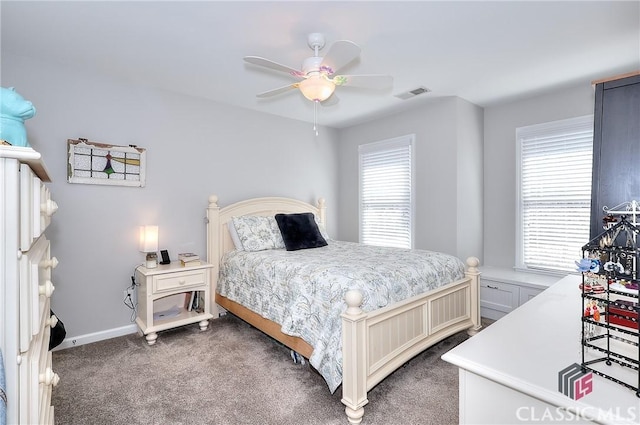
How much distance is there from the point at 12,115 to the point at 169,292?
84.4 inches

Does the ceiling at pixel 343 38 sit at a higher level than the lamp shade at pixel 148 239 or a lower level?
higher

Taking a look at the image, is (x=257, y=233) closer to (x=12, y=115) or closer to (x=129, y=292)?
(x=129, y=292)

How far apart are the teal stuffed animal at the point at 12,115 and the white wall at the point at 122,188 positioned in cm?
185

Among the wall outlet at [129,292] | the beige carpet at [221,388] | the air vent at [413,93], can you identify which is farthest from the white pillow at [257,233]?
the air vent at [413,93]

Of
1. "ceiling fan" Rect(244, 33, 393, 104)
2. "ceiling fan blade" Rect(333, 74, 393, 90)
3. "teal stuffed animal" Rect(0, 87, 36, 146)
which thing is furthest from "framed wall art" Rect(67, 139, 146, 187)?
"ceiling fan blade" Rect(333, 74, 393, 90)

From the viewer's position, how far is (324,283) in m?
2.21

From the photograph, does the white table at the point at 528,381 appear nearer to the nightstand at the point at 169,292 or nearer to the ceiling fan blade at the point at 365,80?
the ceiling fan blade at the point at 365,80

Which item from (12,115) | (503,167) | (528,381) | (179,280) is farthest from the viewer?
(503,167)

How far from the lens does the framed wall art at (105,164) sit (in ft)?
9.35

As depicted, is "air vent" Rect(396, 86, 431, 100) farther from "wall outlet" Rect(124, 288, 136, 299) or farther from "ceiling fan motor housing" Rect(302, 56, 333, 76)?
"wall outlet" Rect(124, 288, 136, 299)

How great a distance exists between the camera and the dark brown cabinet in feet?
6.57

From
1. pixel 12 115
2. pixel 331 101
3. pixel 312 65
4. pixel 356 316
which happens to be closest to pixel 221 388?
pixel 356 316

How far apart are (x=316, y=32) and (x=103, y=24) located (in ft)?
4.76

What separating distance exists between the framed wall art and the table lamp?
0.49 metres
